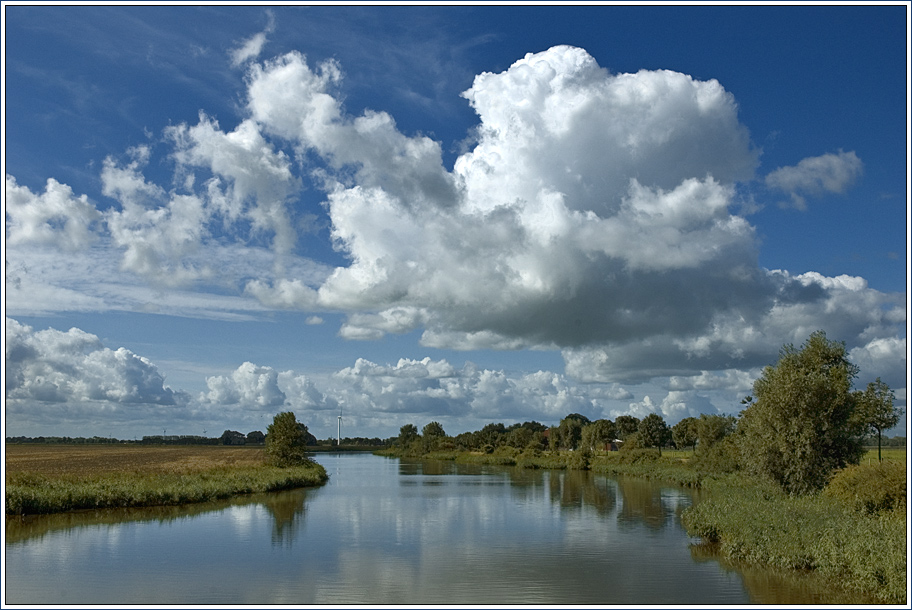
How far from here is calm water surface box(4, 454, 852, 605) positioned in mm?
20344

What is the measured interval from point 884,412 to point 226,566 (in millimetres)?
42233

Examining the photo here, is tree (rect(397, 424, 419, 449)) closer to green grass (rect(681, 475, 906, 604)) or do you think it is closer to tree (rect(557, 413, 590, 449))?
tree (rect(557, 413, 590, 449))

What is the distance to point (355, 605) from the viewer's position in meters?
19.1

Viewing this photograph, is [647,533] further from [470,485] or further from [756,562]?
[470,485]

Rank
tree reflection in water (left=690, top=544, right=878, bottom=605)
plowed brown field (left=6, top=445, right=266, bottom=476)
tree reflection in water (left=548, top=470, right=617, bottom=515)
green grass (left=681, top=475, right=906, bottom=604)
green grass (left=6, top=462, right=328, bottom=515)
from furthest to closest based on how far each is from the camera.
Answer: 1. plowed brown field (left=6, top=445, right=266, bottom=476)
2. tree reflection in water (left=548, top=470, right=617, bottom=515)
3. green grass (left=6, top=462, right=328, bottom=515)
4. tree reflection in water (left=690, top=544, right=878, bottom=605)
5. green grass (left=681, top=475, right=906, bottom=604)

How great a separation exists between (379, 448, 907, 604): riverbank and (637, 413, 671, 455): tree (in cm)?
6401

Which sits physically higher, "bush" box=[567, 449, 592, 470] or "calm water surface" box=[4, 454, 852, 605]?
"calm water surface" box=[4, 454, 852, 605]

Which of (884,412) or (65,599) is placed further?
(884,412)

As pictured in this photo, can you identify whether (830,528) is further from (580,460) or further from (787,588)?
(580,460)

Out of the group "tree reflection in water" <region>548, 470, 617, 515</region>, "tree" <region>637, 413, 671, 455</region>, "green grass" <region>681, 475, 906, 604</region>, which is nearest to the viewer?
"green grass" <region>681, 475, 906, 604</region>

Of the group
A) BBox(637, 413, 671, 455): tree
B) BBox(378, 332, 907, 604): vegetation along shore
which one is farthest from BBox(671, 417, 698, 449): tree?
BBox(378, 332, 907, 604): vegetation along shore

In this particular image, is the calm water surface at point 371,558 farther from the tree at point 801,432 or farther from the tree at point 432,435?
the tree at point 432,435

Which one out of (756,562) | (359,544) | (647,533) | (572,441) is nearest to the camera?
(756,562)

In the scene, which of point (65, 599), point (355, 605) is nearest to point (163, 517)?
point (65, 599)
